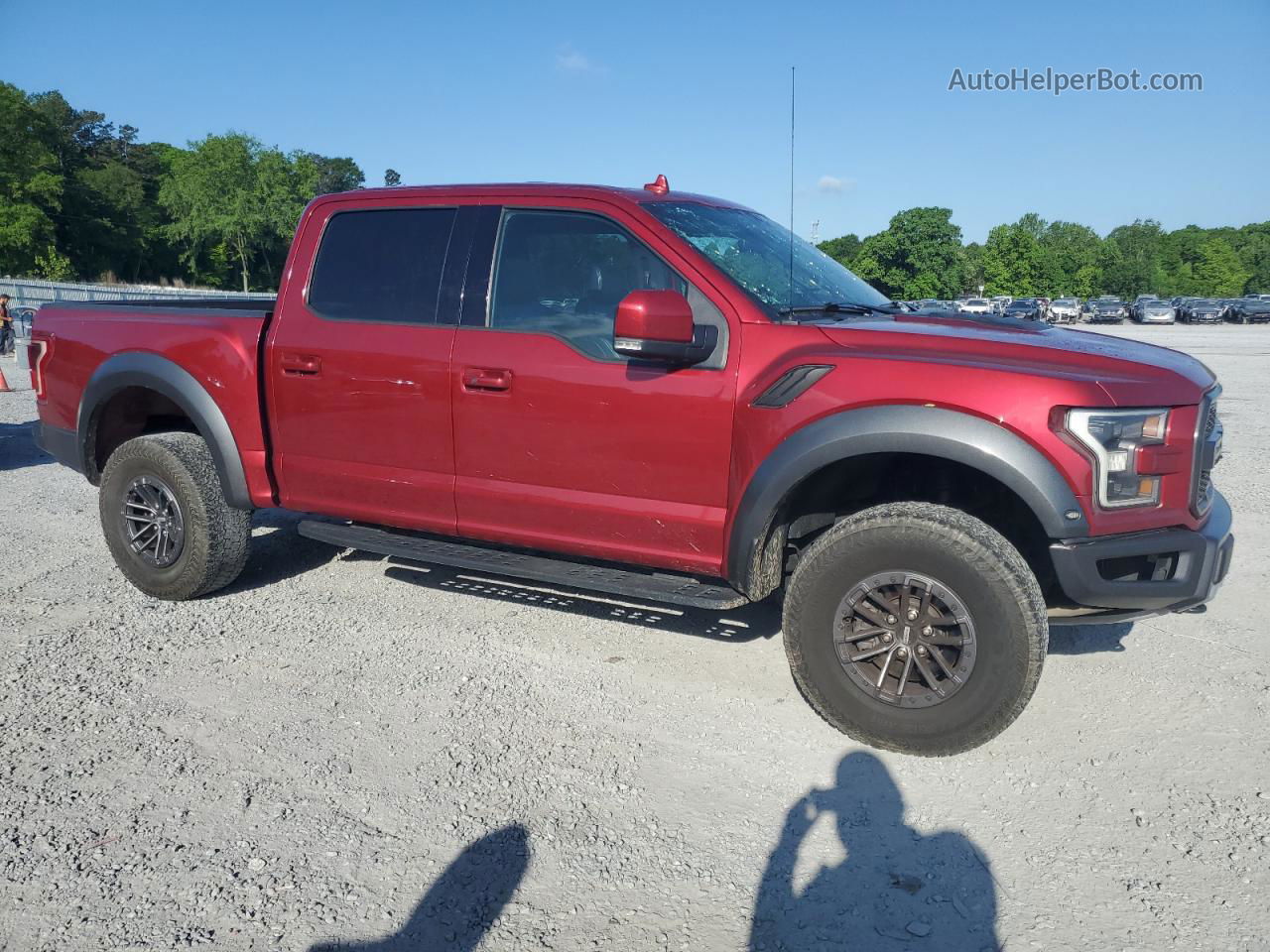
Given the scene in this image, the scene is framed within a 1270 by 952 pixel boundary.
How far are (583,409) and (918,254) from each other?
7746 centimetres

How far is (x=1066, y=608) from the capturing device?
11.6 feet

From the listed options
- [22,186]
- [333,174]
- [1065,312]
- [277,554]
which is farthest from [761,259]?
[333,174]

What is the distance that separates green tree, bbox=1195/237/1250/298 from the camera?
102438 millimetres

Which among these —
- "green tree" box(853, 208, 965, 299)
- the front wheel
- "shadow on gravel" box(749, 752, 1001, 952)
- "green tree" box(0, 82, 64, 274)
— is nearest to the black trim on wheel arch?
the front wheel

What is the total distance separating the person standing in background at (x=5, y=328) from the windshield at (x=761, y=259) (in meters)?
20.2

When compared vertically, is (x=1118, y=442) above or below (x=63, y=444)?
above

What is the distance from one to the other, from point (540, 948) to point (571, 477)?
1.90 metres

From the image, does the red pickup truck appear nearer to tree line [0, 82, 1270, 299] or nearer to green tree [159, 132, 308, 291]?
tree line [0, 82, 1270, 299]

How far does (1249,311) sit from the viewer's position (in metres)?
51.0

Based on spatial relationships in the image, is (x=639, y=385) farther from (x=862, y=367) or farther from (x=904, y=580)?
(x=904, y=580)

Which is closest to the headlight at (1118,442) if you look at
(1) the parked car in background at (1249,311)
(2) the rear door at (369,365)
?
(2) the rear door at (369,365)

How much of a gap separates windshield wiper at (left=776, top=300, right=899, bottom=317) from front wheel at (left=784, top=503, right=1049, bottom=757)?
89cm

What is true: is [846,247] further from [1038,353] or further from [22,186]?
[1038,353]

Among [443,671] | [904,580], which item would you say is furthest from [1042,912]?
[443,671]
